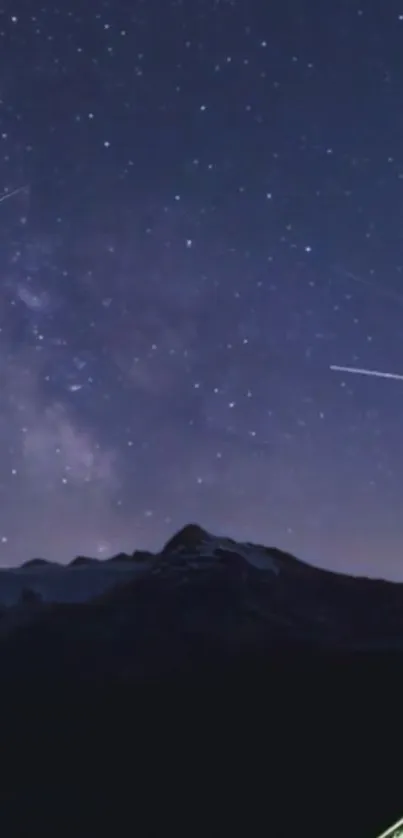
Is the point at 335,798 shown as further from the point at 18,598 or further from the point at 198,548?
the point at 198,548

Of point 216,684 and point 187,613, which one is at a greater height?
point 187,613

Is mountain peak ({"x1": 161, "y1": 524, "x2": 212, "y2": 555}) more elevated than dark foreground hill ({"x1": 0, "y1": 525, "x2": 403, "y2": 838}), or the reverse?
mountain peak ({"x1": 161, "y1": 524, "x2": 212, "y2": 555})

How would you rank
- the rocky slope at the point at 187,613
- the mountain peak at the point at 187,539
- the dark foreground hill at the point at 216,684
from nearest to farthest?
the dark foreground hill at the point at 216,684 < the rocky slope at the point at 187,613 < the mountain peak at the point at 187,539

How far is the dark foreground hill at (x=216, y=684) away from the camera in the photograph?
36.8 metres

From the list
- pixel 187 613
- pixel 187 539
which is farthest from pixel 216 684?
pixel 187 539

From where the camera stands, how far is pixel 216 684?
219 feet

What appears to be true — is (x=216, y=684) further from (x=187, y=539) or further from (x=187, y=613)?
(x=187, y=539)

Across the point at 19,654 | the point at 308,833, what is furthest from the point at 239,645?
the point at 308,833

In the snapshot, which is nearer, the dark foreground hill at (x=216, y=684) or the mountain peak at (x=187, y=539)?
the dark foreground hill at (x=216, y=684)

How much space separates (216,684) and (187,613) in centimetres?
2965

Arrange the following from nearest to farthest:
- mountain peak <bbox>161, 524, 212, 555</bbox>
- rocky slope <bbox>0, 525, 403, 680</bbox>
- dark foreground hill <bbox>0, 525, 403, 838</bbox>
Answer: dark foreground hill <bbox>0, 525, 403, 838</bbox> < rocky slope <bbox>0, 525, 403, 680</bbox> < mountain peak <bbox>161, 524, 212, 555</bbox>

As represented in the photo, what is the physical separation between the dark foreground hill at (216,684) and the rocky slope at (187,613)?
0.28 m

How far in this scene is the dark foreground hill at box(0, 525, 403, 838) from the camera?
121 ft

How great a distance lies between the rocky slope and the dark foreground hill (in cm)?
28
